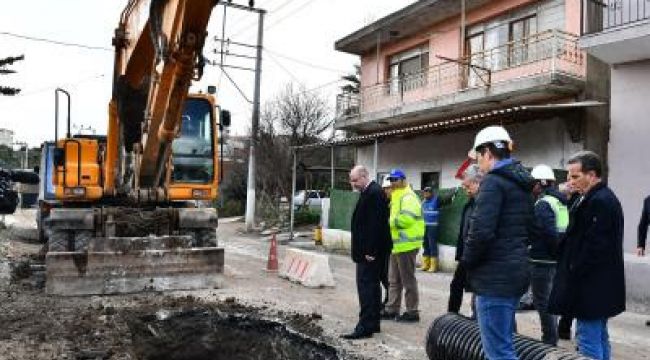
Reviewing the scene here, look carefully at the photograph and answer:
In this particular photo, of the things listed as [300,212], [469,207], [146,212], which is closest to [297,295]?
[146,212]

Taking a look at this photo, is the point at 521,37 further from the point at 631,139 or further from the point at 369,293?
the point at 369,293

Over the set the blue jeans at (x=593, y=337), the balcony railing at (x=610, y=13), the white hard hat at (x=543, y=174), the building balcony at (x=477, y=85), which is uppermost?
the balcony railing at (x=610, y=13)

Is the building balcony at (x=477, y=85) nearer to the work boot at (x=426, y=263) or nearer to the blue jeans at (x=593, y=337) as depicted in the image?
the work boot at (x=426, y=263)

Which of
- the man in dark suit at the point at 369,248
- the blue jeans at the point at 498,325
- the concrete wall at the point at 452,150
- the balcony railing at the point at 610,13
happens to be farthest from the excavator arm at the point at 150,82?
the concrete wall at the point at 452,150

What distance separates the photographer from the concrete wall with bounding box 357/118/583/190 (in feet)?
52.0

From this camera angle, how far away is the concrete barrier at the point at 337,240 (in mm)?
19688

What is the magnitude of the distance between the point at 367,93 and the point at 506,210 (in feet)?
64.7

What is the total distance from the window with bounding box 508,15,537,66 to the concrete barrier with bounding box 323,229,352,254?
260 inches

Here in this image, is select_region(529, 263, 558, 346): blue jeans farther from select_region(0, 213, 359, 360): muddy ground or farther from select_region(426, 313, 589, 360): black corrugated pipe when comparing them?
select_region(0, 213, 359, 360): muddy ground

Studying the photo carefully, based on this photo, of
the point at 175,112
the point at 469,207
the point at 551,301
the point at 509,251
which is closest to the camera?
the point at 509,251

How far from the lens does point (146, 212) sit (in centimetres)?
1086

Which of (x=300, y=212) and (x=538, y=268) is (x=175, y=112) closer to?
(x=538, y=268)

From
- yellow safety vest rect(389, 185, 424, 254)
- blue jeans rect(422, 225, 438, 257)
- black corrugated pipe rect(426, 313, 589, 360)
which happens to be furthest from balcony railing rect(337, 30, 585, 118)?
black corrugated pipe rect(426, 313, 589, 360)

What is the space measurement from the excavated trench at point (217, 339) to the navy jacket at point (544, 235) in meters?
2.29
